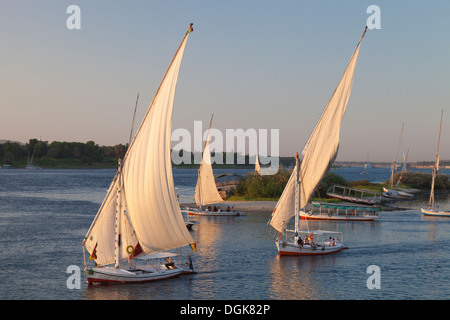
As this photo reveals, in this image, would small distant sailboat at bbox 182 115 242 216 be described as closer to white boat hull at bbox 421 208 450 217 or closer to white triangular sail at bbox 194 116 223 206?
white triangular sail at bbox 194 116 223 206

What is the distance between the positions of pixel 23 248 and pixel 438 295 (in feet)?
131

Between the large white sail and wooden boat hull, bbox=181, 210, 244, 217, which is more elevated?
the large white sail

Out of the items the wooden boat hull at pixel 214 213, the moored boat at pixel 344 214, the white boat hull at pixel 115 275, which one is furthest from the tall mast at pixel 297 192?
the wooden boat hull at pixel 214 213

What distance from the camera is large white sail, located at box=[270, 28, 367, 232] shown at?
172 ft

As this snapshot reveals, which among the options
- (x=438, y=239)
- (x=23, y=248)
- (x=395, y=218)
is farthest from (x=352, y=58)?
(x=395, y=218)

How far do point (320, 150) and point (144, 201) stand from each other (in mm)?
22758

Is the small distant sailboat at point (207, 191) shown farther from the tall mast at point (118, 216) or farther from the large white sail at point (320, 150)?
the tall mast at point (118, 216)

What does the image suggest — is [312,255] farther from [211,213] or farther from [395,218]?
[395,218]

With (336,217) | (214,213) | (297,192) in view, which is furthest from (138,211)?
(336,217)

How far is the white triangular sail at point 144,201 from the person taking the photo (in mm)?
36562

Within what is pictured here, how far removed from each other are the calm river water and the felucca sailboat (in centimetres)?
219

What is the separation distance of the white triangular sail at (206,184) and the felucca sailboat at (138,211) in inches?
1938

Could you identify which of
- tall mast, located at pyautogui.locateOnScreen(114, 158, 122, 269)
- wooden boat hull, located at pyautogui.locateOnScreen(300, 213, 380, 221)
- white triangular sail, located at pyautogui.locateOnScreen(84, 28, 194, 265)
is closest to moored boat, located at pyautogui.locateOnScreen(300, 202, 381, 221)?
wooden boat hull, located at pyautogui.locateOnScreen(300, 213, 380, 221)
